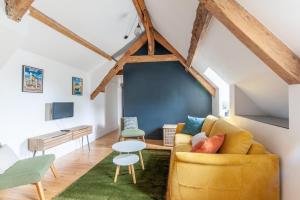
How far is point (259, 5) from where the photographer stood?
140 cm

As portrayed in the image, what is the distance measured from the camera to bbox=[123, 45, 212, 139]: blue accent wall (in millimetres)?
5203

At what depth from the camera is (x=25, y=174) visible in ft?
6.95

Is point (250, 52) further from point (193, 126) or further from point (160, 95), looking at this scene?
point (160, 95)

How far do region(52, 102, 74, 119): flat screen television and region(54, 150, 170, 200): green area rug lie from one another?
1.41m

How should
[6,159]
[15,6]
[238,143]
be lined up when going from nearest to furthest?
[238,143] < [15,6] < [6,159]

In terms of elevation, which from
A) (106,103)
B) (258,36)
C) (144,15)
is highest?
(144,15)

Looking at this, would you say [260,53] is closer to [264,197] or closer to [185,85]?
[264,197]

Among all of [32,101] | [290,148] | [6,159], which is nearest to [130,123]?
[32,101]

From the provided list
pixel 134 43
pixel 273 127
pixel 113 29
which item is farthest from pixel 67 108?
pixel 273 127

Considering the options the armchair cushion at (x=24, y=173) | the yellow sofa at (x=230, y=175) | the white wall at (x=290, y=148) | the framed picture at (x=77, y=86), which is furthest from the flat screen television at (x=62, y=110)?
the white wall at (x=290, y=148)

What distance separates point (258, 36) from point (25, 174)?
9.04ft

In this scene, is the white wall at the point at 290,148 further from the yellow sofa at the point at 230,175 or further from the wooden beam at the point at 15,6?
the wooden beam at the point at 15,6

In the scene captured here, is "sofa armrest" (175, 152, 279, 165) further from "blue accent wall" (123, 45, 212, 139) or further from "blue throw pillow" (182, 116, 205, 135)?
"blue accent wall" (123, 45, 212, 139)

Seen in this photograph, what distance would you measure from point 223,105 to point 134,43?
9.60ft
